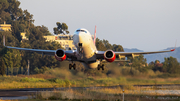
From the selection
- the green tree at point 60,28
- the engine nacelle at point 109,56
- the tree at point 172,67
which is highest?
the green tree at point 60,28

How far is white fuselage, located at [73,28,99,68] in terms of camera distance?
3311cm

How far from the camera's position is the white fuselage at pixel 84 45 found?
3311 centimetres

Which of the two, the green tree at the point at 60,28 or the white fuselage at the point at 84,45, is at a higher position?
the green tree at the point at 60,28

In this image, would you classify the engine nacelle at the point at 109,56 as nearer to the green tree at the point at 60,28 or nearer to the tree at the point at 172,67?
the tree at the point at 172,67

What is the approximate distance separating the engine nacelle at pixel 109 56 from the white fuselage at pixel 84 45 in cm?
160

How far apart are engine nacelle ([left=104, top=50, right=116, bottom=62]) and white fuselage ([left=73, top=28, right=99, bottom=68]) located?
160cm

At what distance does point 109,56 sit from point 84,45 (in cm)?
449

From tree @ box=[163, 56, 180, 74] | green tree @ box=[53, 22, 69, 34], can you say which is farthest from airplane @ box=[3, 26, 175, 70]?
green tree @ box=[53, 22, 69, 34]

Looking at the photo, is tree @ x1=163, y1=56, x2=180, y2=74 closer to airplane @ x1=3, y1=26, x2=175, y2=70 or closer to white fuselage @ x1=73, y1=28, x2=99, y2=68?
airplane @ x1=3, y1=26, x2=175, y2=70

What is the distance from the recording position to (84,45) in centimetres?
3369

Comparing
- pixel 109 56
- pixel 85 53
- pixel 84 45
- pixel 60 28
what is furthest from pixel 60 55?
pixel 60 28

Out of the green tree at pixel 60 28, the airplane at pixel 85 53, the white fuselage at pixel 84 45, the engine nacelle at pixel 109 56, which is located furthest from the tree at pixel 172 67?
the green tree at pixel 60 28

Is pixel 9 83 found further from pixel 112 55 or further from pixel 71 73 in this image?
pixel 112 55

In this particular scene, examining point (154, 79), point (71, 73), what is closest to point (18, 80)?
point (71, 73)
